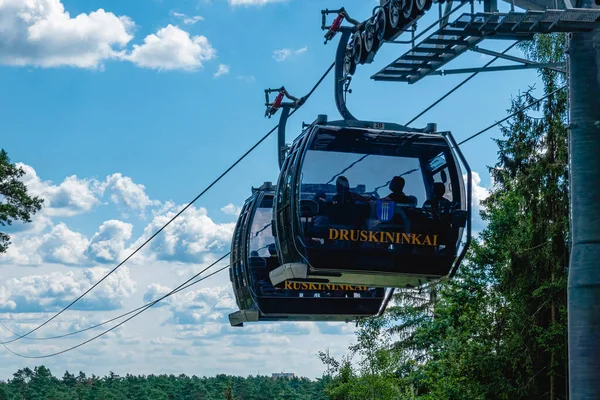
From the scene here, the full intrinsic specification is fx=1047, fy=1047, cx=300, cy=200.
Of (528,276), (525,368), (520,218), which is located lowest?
(525,368)

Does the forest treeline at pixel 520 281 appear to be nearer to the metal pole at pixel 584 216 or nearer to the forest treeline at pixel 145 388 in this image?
the metal pole at pixel 584 216

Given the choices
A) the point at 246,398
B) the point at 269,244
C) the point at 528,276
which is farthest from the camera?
the point at 246,398

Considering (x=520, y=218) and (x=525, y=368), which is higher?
(x=520, y=218)

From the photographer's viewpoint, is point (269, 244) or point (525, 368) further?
point (525, 368)

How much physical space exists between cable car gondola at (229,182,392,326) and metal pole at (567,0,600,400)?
8.26m

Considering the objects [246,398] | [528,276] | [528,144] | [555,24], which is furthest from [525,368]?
[246,398]

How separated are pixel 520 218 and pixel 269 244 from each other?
12665mm

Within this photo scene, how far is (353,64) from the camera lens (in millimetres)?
13805

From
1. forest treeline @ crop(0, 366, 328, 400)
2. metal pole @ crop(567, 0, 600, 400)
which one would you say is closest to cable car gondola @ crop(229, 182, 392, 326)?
metal pole @ crop(567, 0, 600, 400)

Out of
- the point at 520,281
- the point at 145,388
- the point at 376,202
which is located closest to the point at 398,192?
the point at 376,202

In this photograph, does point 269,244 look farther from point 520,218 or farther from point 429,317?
point 429,317

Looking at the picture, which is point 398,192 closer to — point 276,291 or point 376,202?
point 376,202

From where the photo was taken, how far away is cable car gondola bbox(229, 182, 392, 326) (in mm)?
17047

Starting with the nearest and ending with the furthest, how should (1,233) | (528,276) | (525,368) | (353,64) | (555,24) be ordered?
(555,24), (353,64), (528,276), (525,368), (1,233)
